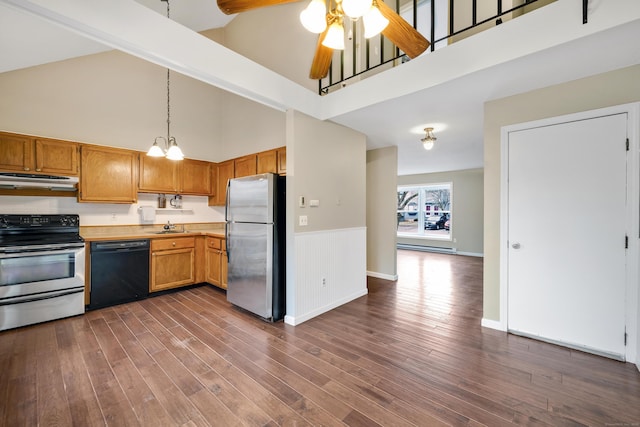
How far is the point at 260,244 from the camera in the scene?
Answer: 10.2 ft

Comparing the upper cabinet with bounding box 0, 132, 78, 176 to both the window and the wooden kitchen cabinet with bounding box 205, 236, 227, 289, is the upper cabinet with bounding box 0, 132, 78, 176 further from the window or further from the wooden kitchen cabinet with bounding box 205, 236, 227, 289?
the window

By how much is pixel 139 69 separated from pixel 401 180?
7700mm

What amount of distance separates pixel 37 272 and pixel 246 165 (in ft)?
9.35

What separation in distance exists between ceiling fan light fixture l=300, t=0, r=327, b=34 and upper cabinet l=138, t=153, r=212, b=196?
376 cm

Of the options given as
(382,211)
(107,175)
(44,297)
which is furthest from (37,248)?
(382,211)

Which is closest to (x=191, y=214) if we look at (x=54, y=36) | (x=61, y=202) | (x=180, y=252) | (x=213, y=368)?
(x=180, y=252)

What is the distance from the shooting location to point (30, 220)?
3.35 metres

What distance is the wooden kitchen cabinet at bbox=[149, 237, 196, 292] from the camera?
389 cm

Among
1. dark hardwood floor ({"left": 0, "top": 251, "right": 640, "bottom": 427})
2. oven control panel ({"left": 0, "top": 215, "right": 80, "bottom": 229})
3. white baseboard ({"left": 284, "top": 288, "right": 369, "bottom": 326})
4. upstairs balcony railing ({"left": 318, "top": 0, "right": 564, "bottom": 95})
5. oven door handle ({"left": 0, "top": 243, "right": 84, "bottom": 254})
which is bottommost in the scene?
dark hardwood floor ({"left": 0, "top": 251, "right": 640, "bottom": 427})

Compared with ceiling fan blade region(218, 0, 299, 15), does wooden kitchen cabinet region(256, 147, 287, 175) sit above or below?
below

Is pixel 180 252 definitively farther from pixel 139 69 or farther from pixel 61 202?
pixel 139 69

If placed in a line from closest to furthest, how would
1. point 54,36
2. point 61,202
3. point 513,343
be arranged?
point 513,343
point 54,36
point 61,202

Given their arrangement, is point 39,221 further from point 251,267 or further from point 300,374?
point 300,374

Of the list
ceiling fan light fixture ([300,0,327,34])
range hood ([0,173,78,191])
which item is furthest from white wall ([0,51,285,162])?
ceiling fan light fixture ([300,0,327,34])
